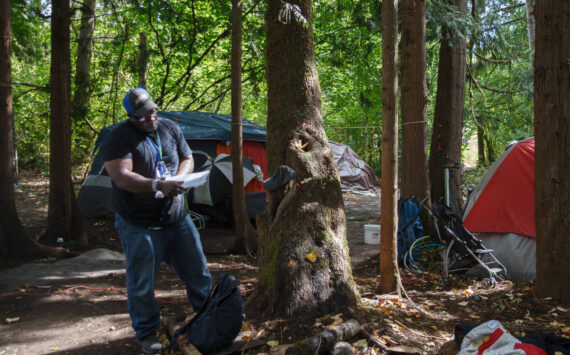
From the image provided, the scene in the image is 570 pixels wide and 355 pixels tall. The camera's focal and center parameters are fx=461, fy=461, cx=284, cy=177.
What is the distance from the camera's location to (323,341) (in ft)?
9.98

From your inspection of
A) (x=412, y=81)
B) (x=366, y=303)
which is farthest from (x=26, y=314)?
(x=412, y=81)

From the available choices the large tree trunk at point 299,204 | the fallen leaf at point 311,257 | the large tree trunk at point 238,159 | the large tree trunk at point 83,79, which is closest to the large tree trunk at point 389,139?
the large tree trunk at point 299,204

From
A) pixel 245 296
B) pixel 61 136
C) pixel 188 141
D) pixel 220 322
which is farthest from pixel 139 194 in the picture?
pixel 188 141

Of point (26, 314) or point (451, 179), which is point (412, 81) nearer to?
point (451, 179)

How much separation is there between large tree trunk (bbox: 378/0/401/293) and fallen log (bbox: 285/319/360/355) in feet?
4.05

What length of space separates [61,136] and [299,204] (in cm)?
544

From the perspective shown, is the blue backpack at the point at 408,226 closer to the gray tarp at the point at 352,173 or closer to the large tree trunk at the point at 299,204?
the large tree trunk at the point at 299,204

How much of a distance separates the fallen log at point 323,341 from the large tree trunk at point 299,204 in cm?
26

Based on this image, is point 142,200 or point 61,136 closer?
point 142,200

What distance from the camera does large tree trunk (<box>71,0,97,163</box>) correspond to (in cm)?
906

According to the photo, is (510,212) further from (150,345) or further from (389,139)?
(150,345)

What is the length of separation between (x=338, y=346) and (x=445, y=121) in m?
6.20

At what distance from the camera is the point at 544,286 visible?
454 cm

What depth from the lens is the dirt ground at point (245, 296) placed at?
343 centimetres
